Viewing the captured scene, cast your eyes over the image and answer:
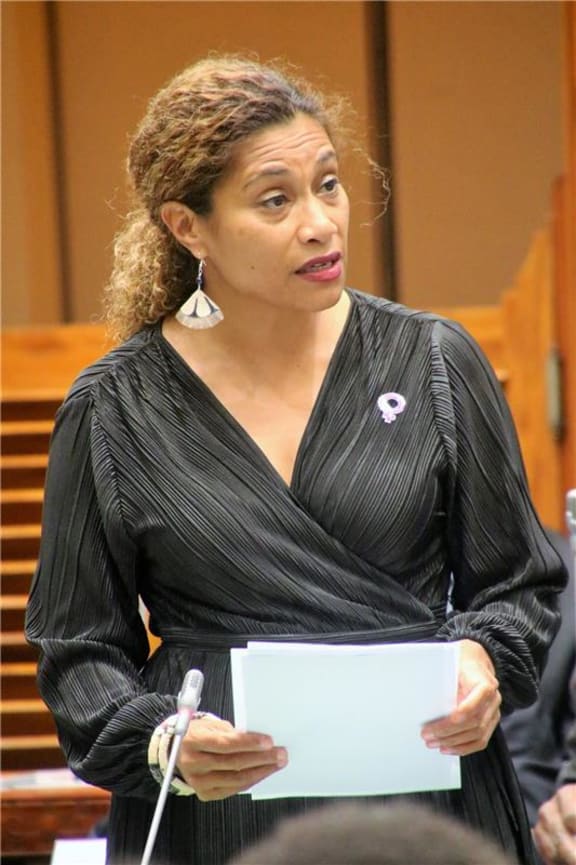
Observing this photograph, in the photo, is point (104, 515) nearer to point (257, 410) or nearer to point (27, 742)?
point (257, 410)

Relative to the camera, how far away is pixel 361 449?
191cm

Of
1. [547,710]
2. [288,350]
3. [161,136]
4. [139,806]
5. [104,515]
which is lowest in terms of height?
[547,710]

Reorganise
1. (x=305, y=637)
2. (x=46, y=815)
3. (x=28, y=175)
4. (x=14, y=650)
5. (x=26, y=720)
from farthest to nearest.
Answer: (x=28, y=175), (x=14, y=650), (x=26, y=720), (x=46, y=815), (x=305, y=637)

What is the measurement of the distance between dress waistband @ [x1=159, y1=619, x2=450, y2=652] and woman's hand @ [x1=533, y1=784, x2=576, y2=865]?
824mm

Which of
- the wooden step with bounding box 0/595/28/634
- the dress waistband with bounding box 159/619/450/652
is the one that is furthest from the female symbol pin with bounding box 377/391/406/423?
the wooden step with bounding box 0/595/28/634

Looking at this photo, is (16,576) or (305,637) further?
(16,576)

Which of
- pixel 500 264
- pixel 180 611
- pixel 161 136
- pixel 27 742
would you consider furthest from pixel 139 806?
pixel 500 264

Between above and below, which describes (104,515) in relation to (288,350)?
below

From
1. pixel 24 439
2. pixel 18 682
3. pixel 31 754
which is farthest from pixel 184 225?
pixel 24 439

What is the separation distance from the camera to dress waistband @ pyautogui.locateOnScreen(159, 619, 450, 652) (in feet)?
6.01

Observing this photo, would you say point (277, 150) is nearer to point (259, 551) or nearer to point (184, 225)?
point (184, 225)

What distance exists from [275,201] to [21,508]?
10.6 feet

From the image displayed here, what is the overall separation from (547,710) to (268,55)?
3311mm

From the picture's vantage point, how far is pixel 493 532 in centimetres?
190
